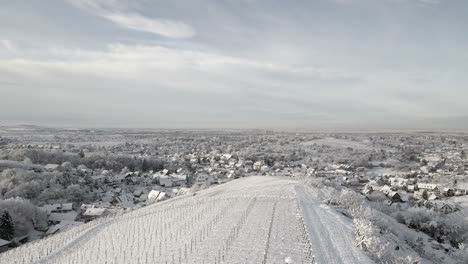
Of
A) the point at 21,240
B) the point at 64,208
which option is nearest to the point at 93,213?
the point at 64,208

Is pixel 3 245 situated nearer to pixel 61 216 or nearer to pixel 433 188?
pixel 61 216

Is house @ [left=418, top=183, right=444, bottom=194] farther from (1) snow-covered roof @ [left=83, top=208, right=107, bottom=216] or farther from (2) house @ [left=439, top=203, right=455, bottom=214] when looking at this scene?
(1) snow-covered roof @ [left=83, top=208, right=107, bottom=216]

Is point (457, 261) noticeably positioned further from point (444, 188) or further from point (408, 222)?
point (444, 188)

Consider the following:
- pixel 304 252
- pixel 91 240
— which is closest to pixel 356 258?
pixel 304 252

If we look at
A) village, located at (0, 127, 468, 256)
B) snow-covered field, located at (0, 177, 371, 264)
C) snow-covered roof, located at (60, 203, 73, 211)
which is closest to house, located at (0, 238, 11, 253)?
village, located at (0, 127, 468, 256)

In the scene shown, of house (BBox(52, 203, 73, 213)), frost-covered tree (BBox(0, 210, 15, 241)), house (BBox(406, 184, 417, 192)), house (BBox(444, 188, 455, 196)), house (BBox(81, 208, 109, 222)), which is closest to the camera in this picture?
frost-covered tree (BBox(0, 210, 15, 241))

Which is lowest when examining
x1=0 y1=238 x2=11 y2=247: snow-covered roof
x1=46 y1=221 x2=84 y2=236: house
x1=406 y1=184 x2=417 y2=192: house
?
x1=46 y1=221 x2=84 y2=236: house
